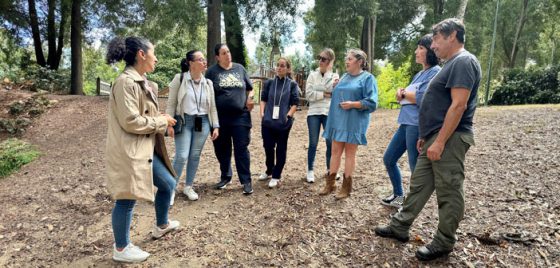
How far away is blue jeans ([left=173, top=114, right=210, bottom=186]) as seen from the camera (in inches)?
162

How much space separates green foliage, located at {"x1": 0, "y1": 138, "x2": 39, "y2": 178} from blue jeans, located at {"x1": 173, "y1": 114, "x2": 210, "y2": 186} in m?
4.53

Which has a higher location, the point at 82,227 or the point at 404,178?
the point at 404,178

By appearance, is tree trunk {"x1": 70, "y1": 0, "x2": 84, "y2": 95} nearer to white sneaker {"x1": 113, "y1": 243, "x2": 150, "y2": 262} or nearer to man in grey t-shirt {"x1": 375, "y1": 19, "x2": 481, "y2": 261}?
white sneaker {"x1": 113, "y1": 243, "x2": 150, "y2": 262}

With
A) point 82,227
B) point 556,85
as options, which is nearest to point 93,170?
point 82,227

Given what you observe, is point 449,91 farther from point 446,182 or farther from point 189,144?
point 189,144

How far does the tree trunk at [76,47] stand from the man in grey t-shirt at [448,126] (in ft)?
Answer: 47.0

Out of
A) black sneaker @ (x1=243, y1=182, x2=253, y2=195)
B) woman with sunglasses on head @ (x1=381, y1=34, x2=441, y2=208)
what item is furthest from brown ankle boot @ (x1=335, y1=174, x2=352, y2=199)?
black sneaker @ (x1=243, y1=182, x2=253, y2=195)

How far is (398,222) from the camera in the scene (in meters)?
3.15

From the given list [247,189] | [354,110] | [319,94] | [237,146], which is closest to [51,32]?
[237,146]

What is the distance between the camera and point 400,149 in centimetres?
375

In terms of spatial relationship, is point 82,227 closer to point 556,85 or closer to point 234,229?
point 234,229

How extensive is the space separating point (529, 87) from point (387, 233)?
43.3ft

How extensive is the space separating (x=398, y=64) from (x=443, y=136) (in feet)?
73.8

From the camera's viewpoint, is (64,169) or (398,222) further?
(64,169)
